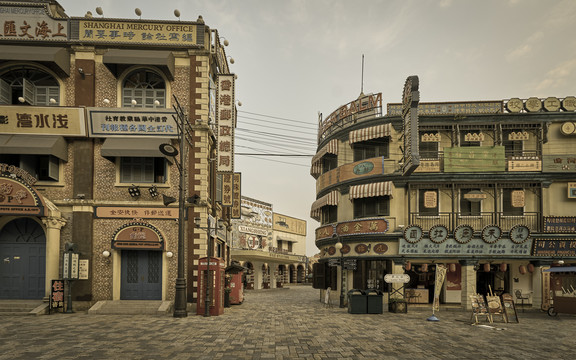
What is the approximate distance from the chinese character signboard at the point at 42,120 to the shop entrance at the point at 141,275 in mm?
5936

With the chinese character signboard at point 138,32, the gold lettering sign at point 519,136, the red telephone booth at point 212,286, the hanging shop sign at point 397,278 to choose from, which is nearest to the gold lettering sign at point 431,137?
the gold lettering sign at point 519,136

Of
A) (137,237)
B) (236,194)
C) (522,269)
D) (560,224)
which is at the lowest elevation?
(522,269)

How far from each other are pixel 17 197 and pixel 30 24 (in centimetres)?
806

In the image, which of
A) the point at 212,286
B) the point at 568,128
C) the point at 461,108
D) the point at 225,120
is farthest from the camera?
the point at 461,108

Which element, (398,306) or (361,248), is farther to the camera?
(361,248)

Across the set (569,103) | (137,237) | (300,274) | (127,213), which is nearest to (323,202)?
(137,237)

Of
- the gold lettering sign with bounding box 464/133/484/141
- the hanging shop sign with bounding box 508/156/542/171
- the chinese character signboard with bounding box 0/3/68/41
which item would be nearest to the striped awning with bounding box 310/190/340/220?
the gold lettering sign with bounding box 464/133/484/141

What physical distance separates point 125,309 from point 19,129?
29.8ft

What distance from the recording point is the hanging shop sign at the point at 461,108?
75.9 ft

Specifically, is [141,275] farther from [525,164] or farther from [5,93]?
[525,164]

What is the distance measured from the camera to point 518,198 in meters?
22.3

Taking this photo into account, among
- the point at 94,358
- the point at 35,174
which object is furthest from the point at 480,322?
the point at 35,174

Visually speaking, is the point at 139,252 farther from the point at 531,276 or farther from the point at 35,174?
the point at 531,276

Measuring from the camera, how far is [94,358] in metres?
9.59
